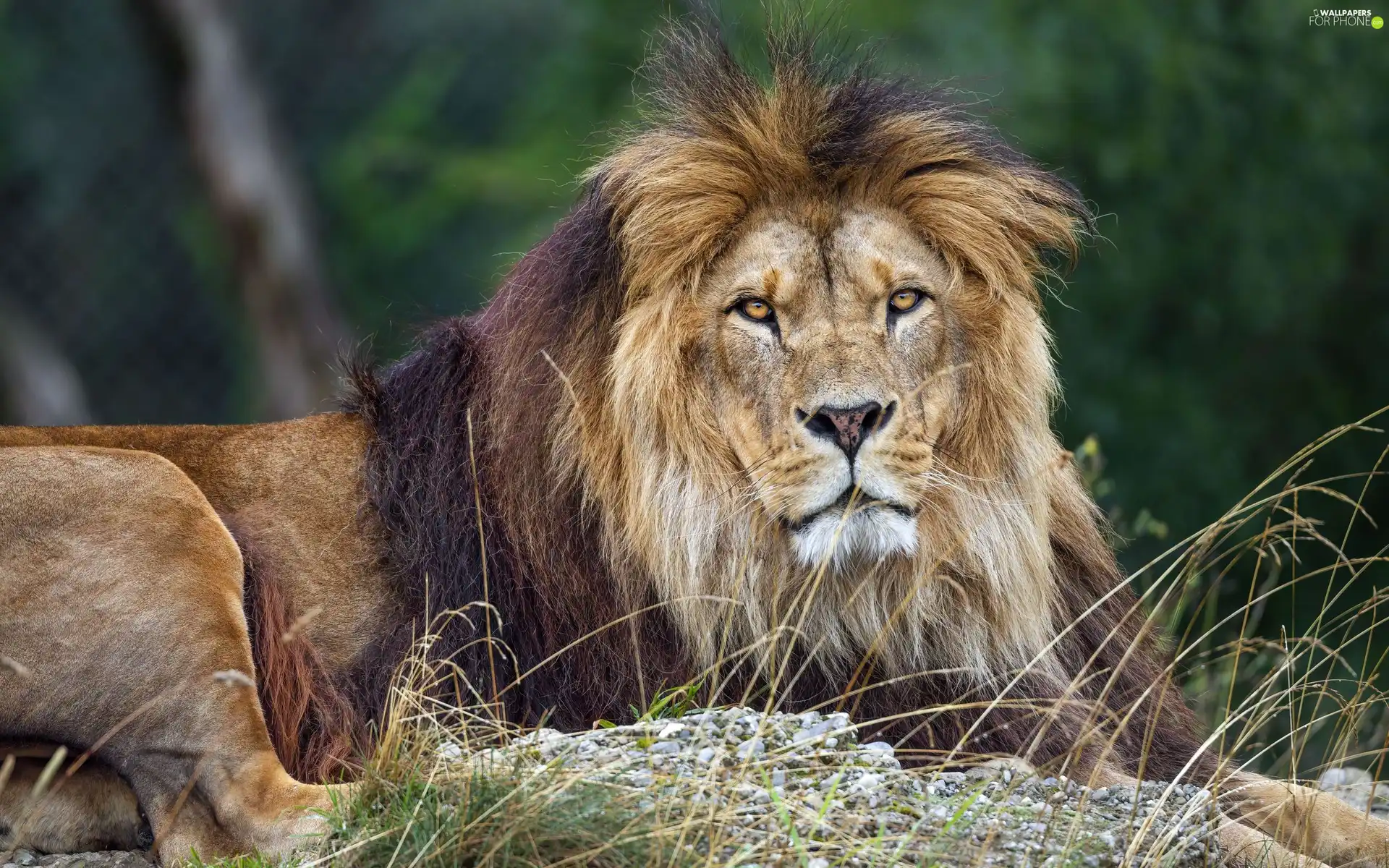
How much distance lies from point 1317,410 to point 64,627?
419 inches

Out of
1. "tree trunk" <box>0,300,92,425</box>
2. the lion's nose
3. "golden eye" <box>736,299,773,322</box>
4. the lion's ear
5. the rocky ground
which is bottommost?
"tree trunk" <box>0,300,92,425</box>

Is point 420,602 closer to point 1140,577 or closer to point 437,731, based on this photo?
point 437,731

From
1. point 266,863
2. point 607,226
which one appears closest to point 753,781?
point 266,863

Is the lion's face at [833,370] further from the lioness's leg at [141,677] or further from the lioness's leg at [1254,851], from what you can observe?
the lioness's leg at [141,677]

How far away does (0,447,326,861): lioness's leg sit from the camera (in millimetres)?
3889

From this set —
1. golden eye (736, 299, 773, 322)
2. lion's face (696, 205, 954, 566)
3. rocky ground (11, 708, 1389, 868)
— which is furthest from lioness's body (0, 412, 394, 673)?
golden eye (736, 299, 773, 322)

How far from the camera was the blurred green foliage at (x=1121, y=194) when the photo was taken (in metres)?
12.4

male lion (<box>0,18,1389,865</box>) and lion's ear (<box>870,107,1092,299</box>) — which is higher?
lion's ear (<box>870,107,1092,299</box>)

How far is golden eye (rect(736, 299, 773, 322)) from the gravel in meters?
0.99

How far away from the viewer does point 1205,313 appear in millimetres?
12594

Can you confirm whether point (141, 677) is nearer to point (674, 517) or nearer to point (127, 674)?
point (127, 674)

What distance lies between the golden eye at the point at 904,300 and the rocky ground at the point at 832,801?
1031mm

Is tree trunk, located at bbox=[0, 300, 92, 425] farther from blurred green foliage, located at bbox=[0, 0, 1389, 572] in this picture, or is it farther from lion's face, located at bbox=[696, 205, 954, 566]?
lion's face, located at bbox=[696, 205, 954, 566]

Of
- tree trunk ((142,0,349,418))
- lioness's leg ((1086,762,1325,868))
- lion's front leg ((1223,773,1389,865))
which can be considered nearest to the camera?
lioness's leg ((1086,762,1325,868))
